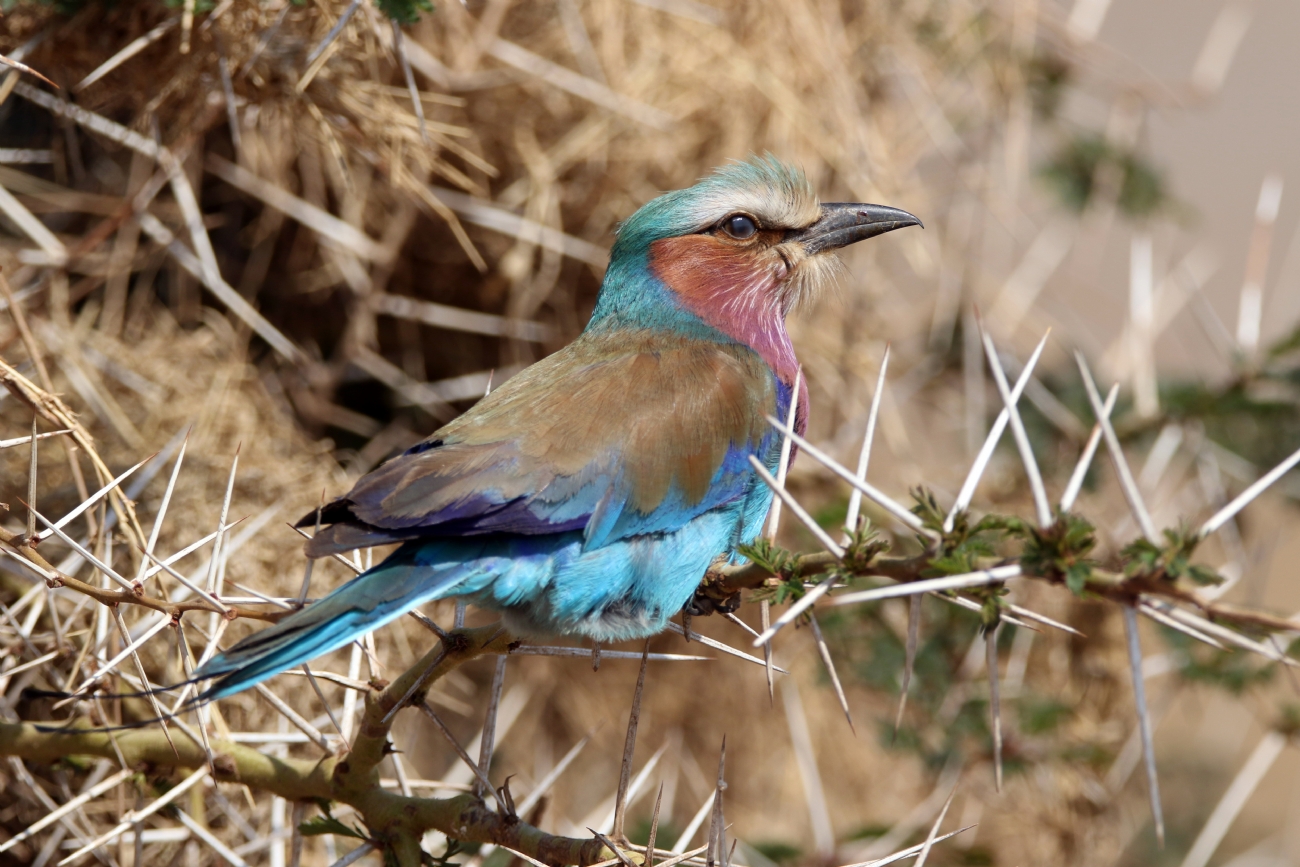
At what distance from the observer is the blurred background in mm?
2495

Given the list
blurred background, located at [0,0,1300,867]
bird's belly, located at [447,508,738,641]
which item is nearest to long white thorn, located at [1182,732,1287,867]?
blurred background, located at [0,0,1300,867]

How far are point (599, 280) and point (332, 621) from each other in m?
1.65

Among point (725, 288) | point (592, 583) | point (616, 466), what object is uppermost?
point (725, 288)

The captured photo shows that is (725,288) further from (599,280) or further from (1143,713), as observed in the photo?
(1143,713)

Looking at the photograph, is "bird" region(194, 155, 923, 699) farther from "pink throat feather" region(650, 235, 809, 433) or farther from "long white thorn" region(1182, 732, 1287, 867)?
"long white thorn" region(1182, 732, 1287, 867)

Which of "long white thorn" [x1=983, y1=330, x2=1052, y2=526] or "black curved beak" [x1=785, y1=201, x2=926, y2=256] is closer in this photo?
"long white thorn" [x1=983, y1=330, x2=1052, y2=526]

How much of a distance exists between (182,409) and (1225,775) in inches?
126

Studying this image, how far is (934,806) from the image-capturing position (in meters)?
2.87

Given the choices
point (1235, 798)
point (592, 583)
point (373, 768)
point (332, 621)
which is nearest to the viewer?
point (332, 621)

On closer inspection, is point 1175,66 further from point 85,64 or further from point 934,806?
point 85,64

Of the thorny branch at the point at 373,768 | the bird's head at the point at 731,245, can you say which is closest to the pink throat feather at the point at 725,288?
the bird's head at the point at 731,245

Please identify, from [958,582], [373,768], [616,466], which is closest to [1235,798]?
[616,466]

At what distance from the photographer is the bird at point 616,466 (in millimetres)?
1736

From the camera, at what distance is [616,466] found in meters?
2.02
